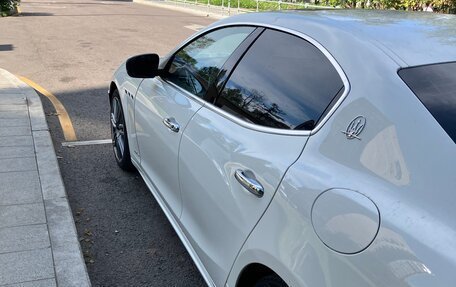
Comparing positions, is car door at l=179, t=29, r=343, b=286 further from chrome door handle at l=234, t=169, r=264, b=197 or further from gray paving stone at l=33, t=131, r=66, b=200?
gray paving stone at l=33, t=131, r=66, b=200

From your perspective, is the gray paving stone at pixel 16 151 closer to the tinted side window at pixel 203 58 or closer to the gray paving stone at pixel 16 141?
the gray paving stone at pixel 16 141

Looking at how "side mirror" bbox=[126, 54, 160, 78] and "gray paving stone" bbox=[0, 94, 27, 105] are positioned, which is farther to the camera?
"gray paving stone" bbox=[0, 94, 27, 105]

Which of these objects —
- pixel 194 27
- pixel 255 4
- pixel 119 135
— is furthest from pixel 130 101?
pixel 255 4

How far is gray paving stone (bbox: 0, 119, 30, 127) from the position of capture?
17.8ft

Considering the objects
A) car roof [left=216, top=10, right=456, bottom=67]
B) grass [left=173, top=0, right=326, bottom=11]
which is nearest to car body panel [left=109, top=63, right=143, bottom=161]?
car roof [left=216, top=10, right=456, bottom=67]

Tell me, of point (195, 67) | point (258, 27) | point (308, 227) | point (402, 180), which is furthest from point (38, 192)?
point (402, 180)

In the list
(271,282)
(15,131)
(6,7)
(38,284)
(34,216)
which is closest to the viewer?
(271,282)

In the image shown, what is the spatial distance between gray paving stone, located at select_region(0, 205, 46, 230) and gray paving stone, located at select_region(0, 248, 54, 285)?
40cm

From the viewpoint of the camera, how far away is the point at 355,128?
1.65m

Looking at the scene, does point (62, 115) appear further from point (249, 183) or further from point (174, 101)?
point (249, 183)

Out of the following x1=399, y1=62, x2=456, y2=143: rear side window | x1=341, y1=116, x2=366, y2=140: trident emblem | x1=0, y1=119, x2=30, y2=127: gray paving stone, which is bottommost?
x1=0, y1=119, x2=30, y2=127: gray paving stone

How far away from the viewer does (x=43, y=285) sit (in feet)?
8.98

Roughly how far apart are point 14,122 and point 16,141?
2.28 feet

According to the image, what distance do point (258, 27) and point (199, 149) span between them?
Result: 2.37ft
